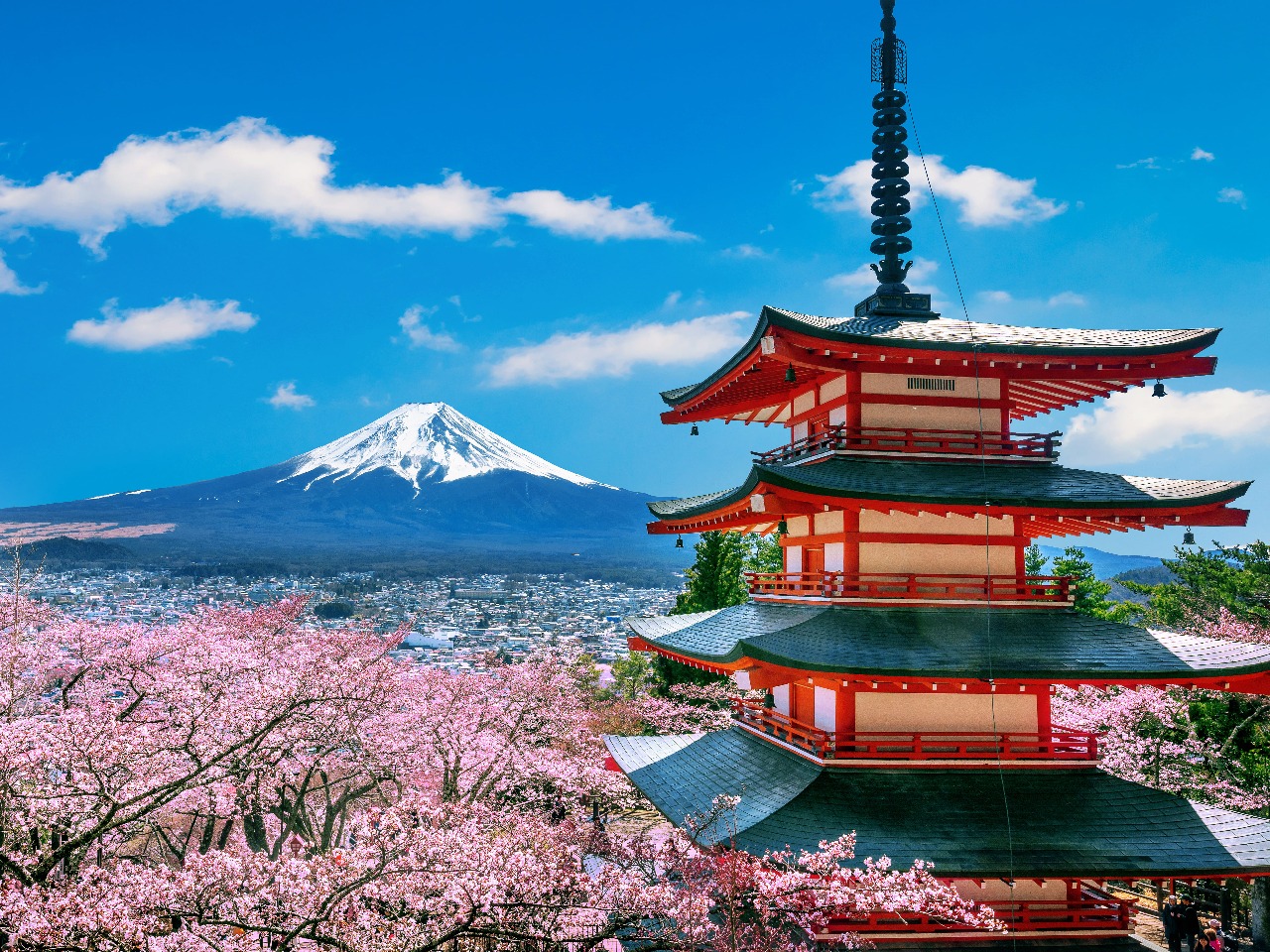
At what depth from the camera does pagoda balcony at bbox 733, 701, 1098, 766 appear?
10.6 meters

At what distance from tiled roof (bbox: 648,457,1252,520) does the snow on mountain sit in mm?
130831

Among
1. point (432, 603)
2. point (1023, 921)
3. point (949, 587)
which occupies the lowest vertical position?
point (432, 603)

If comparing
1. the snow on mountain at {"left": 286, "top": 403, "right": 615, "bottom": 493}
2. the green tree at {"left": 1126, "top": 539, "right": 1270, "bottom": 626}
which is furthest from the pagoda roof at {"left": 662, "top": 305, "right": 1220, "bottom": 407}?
the snow on mountain at {"left": 286, "top": 403, "right": 615, "bottom": 493}

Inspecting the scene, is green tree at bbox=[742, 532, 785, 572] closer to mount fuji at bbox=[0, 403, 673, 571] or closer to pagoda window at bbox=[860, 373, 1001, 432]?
pagoda window at bbox=[860, 373, 1001, 432]

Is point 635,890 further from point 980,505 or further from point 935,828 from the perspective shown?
point 980,505

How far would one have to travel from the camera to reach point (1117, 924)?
9.98 metres

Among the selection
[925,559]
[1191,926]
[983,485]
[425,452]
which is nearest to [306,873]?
[925,559]

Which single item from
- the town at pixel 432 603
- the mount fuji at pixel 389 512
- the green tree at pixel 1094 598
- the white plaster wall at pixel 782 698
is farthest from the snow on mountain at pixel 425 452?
the white plaster wall at pixel 782 698

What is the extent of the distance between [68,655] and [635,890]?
1495 cm

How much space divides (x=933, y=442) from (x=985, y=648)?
112 inches

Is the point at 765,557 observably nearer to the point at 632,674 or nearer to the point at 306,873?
the point at 632,674

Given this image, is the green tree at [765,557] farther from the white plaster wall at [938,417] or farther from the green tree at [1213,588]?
the white plaster wall at [938,417]

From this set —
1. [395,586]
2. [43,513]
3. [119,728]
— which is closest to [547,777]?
A: [119,728]

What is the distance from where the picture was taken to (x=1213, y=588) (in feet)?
92.7
